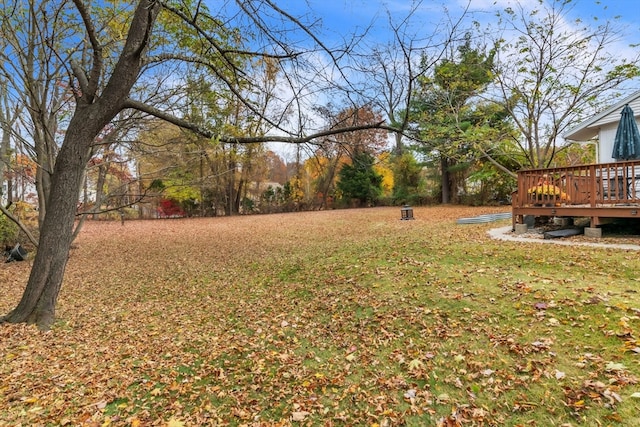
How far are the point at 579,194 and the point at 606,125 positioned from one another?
426 centimetres

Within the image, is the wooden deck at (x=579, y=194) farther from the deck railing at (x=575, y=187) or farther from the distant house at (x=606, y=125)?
the distant house at (x=606, y=125)

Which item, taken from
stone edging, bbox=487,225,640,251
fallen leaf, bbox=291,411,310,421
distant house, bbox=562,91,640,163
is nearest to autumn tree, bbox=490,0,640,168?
distant house, bbox=562,91,640,163

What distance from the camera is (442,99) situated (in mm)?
12758

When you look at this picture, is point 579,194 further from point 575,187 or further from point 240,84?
point 240,84

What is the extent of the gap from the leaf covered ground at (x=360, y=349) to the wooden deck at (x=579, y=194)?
1.48 metres

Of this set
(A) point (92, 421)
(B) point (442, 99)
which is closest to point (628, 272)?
(A) point (92, 421)

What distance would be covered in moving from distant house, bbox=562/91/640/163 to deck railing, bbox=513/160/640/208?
1.81 metres

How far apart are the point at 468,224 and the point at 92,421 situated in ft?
33.6

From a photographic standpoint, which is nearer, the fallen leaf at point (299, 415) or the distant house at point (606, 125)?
the fallen leaf at point (299, 415)

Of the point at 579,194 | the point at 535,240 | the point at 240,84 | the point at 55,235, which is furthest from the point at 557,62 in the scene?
the point at 55,235

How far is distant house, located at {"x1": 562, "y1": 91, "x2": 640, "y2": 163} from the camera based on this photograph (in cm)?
855

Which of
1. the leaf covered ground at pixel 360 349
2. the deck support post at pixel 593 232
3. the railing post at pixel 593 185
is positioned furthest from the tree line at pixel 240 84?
the deck support post at pixel 593 232

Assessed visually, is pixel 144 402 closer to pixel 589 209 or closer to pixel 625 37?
pixel 589 209

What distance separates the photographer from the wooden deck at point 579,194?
6277 millimetres
